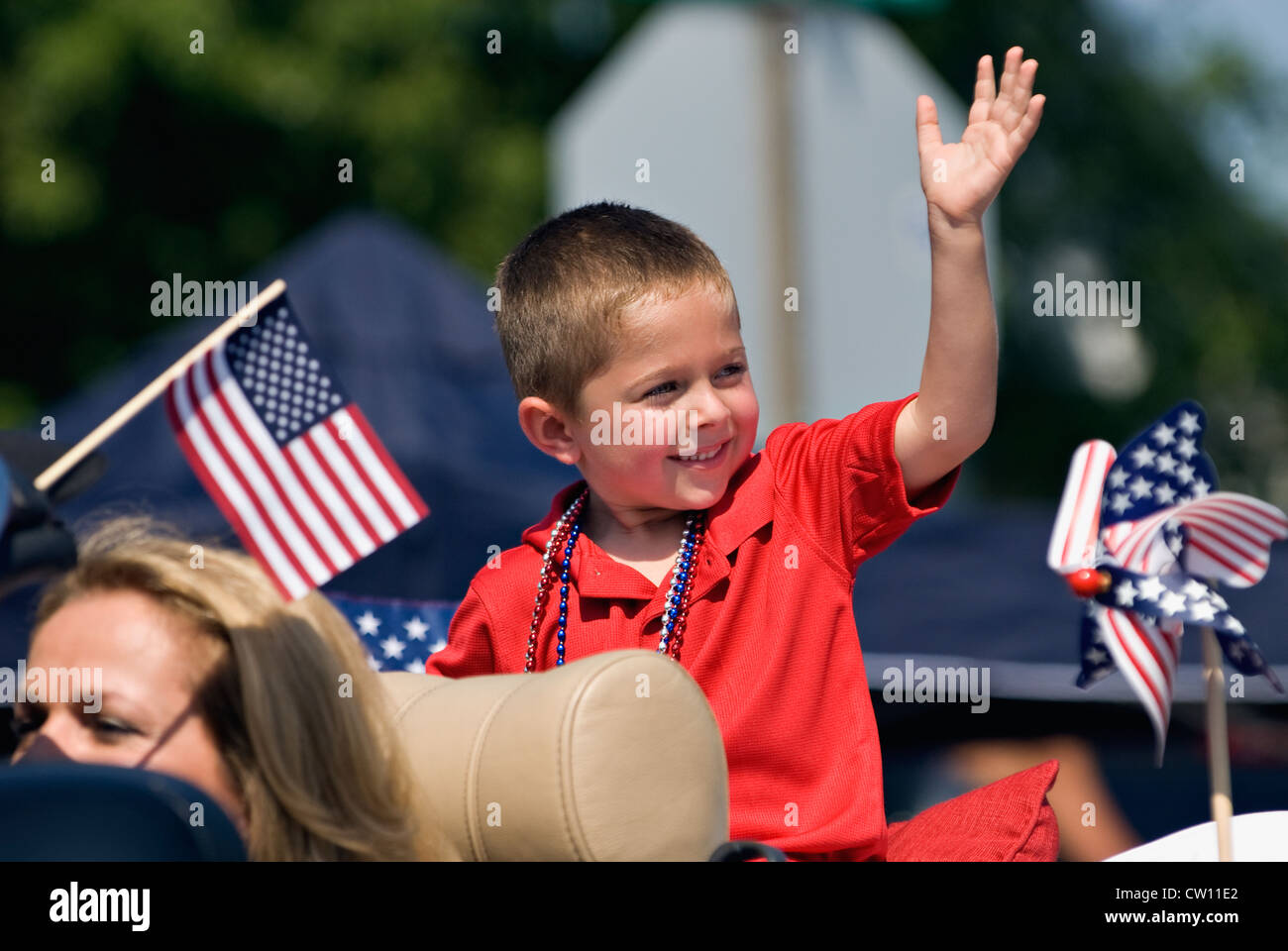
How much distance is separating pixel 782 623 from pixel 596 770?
2.41ft

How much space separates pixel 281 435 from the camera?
2688 millimetres

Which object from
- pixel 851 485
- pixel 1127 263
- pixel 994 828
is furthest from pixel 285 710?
pixel 1127 263

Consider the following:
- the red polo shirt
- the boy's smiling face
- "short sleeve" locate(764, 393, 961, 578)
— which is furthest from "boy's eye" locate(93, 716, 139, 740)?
"short sleeve" locate(764, 393, 961, 578)

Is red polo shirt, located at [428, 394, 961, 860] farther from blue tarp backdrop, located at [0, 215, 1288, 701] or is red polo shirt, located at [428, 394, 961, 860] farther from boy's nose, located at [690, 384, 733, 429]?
blue tarp backdrop, located at [0, 215, 1288, 701]

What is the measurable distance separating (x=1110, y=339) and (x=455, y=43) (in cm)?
711

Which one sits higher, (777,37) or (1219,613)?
(777,37)

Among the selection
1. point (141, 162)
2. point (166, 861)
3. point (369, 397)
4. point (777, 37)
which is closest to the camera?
point (166, 861)

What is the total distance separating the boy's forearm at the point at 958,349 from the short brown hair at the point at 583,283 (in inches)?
15.0

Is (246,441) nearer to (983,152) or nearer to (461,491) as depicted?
(983,152)

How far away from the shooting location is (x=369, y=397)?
749 cm

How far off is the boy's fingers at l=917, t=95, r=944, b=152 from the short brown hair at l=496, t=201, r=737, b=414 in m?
0.41

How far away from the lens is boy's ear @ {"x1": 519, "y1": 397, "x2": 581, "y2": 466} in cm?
293
